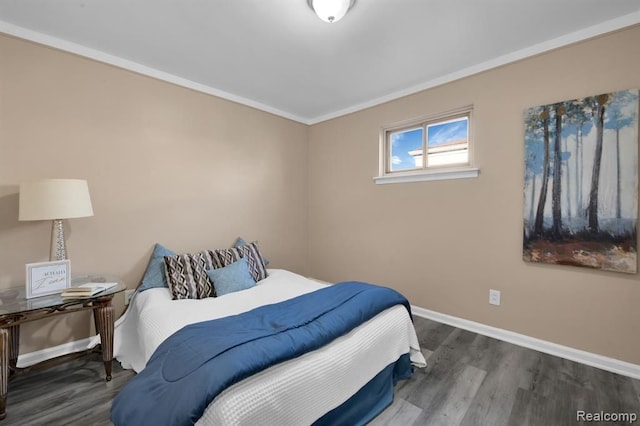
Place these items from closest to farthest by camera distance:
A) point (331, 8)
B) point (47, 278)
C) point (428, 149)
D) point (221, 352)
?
1. point (221, 352)
2. point (331, 8)
3. point (47, 278)
4. point (428, 149)

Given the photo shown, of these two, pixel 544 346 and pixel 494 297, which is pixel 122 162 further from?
pixel 544 346

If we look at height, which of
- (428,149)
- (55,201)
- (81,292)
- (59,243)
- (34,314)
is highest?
(428,149)

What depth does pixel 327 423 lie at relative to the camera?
1.40m

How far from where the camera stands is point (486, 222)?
254 centimetres

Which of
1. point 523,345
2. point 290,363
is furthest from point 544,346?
point 290,363

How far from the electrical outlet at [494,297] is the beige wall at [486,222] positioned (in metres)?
0.04

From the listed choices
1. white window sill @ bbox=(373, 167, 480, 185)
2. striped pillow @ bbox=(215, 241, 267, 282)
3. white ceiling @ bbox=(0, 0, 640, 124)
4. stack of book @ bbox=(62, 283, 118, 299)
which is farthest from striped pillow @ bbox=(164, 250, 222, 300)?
white window sill @ bbox=(373, 167, 480, 185)

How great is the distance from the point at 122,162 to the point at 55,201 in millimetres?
726

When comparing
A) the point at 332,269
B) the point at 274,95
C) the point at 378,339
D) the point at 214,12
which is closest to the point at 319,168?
the point at 274,95

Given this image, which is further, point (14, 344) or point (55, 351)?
point (55, 351)

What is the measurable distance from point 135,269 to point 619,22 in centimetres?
425

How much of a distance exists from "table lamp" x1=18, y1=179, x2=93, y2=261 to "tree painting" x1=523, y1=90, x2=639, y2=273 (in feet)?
11.3

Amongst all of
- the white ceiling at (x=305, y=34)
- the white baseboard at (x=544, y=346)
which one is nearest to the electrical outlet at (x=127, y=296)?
the white ceiling at (x=305, y=34)

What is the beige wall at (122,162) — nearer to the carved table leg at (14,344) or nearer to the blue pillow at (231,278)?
the carved table leg at (14,344)
